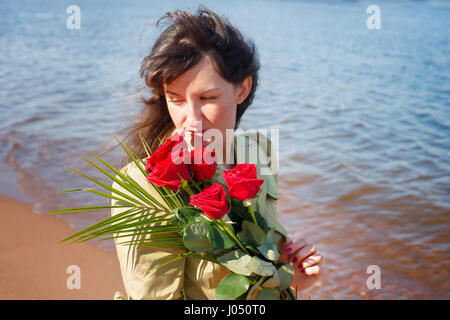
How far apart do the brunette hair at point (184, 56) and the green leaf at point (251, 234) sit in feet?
2.02

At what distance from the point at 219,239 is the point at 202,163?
9.6 inches

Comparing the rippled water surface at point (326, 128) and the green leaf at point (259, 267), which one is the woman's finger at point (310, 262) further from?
the rippled water surface at point (326, 128)

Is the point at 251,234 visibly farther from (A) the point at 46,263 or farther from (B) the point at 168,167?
(A) the point at 46,263

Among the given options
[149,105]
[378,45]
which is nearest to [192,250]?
[149,105]

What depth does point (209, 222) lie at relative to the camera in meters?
1.50

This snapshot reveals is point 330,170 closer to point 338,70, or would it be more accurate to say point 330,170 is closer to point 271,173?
point 271,173

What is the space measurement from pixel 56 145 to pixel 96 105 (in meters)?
1.80

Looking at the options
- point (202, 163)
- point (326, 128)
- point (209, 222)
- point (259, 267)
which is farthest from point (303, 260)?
point (326, 128)

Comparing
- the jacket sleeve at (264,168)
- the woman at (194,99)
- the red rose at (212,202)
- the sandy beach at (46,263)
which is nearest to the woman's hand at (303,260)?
the woman at (194,99)

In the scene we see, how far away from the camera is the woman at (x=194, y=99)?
5.50 feet

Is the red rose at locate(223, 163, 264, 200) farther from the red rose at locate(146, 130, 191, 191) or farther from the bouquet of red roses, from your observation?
the red rose at locate(146, 130, 191, 191)

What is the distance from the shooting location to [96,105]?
24.8 feet

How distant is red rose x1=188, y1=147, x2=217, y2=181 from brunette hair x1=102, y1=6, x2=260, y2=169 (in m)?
0.40
